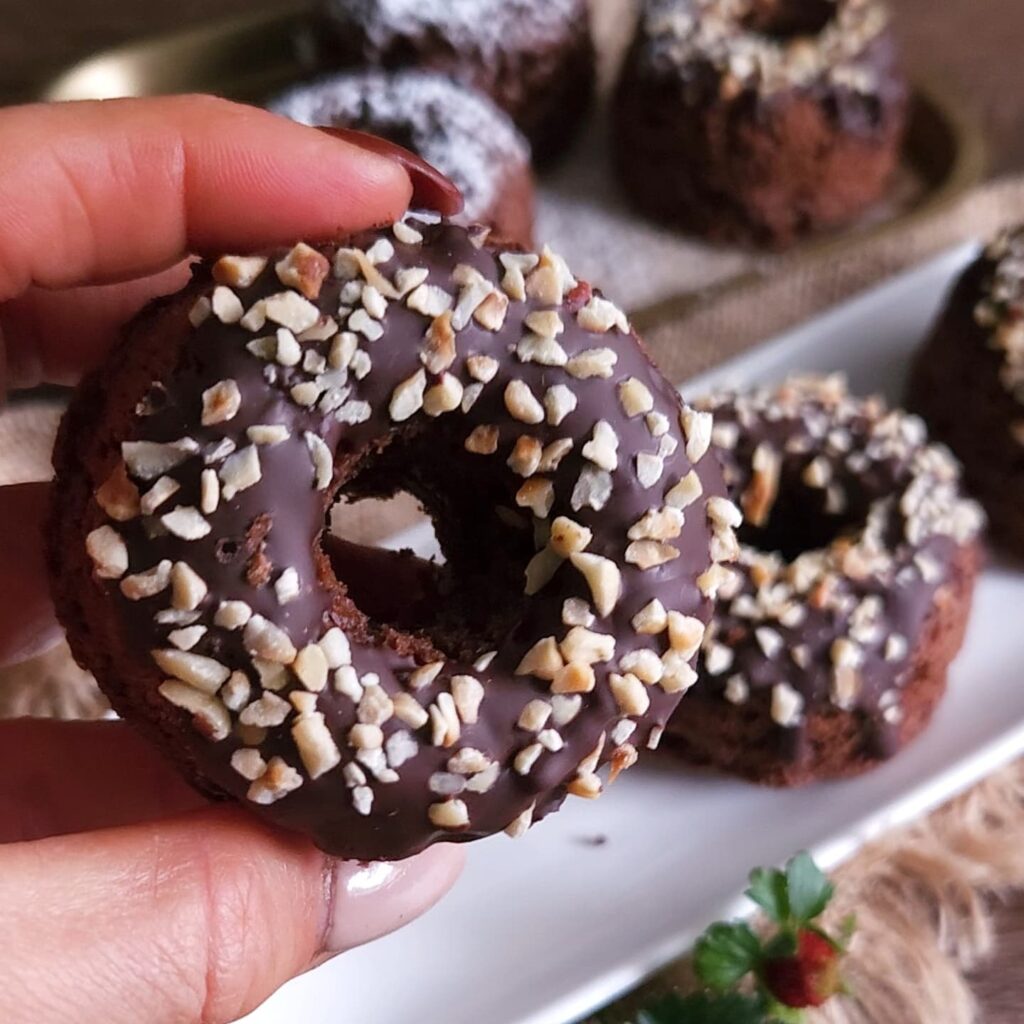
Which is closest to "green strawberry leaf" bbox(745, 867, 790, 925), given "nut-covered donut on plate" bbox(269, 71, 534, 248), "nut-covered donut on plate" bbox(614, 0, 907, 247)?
"nut-covered donut on plate" bbox(269, 71, 534, 248)

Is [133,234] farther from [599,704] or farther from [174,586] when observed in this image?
[599,704]

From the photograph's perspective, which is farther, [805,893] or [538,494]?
[805,893]

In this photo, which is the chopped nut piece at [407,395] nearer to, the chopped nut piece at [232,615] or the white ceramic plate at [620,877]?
the chopped nut piece at [232,615]

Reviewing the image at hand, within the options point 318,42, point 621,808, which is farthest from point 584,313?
point 318,42

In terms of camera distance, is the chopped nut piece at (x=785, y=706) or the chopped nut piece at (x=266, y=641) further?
the chopped nut piece at (x=785, y=706)

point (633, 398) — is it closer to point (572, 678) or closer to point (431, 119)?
point (572, 678)

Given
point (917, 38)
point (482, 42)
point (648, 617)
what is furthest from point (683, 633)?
point (917, 38)

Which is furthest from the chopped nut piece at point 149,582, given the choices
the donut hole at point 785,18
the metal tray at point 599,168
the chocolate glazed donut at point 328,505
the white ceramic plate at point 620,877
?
the donut hole at point 785,18
